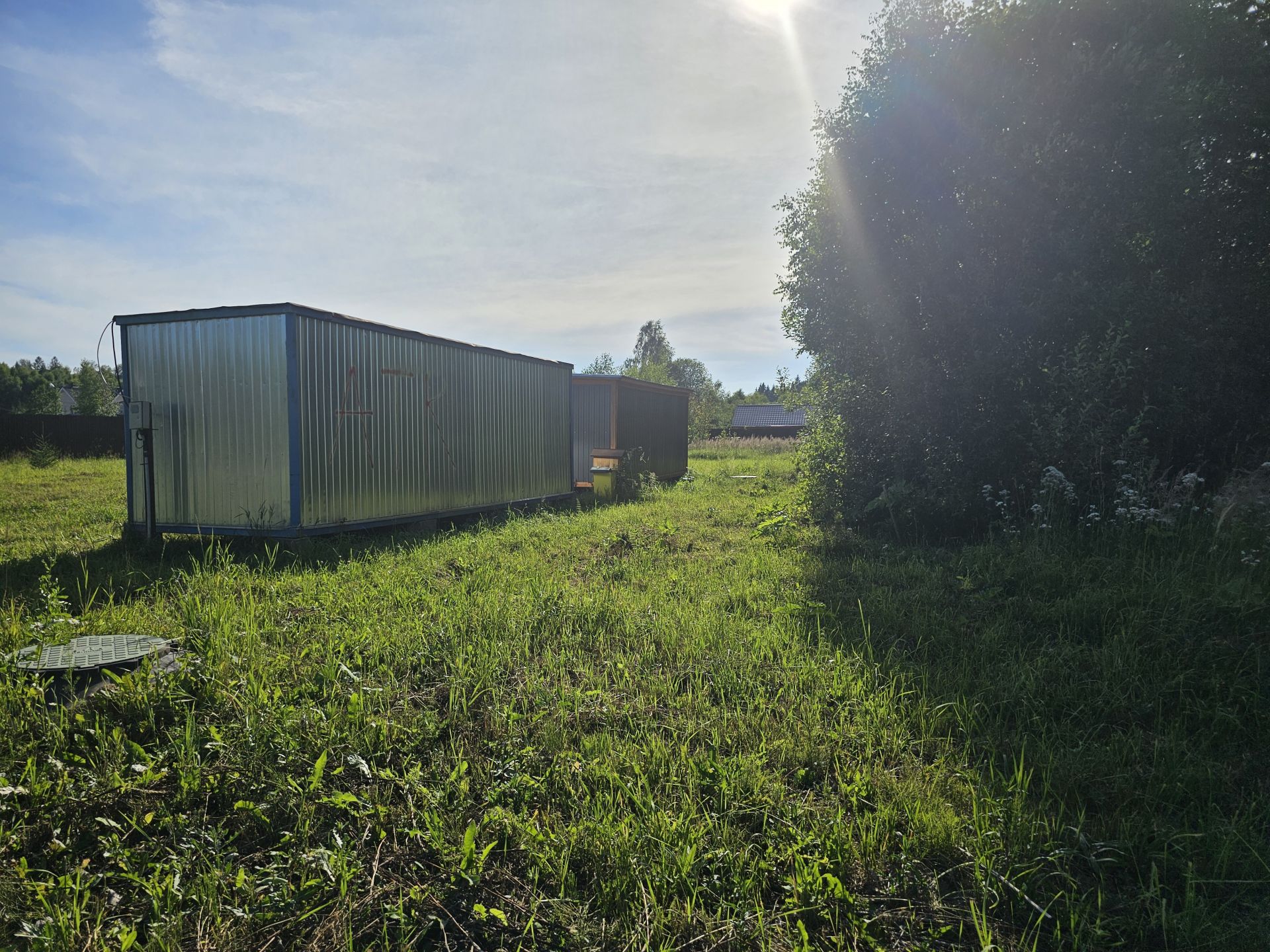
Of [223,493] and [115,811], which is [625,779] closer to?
[115,811]

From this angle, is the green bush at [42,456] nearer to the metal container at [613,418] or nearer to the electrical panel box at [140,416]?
the electrical panel box at [140,416]

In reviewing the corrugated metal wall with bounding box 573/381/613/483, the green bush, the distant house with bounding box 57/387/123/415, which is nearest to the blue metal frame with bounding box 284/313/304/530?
the corrugated metal wall with bounding box 573/381/613/483

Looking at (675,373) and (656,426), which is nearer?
(656,426)

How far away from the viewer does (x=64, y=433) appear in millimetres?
20703

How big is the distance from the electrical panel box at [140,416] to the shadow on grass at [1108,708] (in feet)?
22.8

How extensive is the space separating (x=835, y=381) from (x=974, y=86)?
142 inches

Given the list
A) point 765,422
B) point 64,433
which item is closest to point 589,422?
point 64,433

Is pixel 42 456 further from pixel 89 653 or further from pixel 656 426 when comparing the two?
pixel 89 653

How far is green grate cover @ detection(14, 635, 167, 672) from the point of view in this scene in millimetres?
2924

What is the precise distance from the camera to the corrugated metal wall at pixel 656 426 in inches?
557

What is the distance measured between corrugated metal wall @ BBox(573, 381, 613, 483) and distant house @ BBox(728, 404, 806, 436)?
30356 millimetres

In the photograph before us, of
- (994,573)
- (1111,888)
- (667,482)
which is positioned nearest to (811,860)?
(1111,888)

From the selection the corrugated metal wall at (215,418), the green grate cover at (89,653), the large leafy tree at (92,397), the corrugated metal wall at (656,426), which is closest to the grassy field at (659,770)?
the green grate cover at (89,653)

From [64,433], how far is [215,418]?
755 inches
